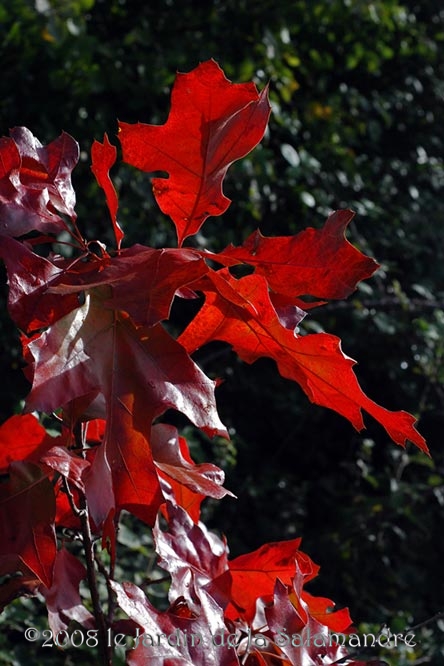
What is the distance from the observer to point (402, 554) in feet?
7.94

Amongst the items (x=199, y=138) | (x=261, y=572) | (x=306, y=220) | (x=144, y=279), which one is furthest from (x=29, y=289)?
(x=306, y=220)

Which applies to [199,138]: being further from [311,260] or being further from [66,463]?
[66,463]

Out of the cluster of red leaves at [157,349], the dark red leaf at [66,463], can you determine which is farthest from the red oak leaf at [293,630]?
the dark red leaf at [66,463]

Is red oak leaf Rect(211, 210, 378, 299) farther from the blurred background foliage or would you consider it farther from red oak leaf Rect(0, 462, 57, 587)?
the blurred background foliage

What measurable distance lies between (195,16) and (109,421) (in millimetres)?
A: 1841

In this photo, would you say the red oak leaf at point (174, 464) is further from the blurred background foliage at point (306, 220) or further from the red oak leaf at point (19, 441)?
the blurred background foliage at point (306, 220)

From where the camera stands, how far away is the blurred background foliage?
2010 millimetres

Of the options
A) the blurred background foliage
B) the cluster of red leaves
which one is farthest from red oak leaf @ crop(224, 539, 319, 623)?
the blurred background foliage

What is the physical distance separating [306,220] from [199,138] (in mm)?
1760

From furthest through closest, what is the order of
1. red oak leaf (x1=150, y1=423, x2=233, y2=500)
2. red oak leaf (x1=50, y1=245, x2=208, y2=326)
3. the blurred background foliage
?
the blurred background foliage
red oak leaf (x1=150, y1=423, x2=233, y2=500)
red oak leaf (x1=50, y1=245, x2=208, y2=326)

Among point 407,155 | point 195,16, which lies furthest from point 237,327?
point 407,155

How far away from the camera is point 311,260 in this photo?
0.74 metres

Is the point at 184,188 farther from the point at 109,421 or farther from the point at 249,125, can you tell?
the point at 109,421

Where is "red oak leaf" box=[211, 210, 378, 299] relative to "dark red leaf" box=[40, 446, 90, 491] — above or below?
above
